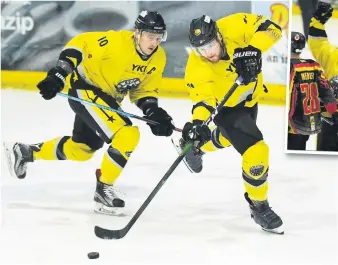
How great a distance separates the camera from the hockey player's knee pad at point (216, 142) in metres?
2.76

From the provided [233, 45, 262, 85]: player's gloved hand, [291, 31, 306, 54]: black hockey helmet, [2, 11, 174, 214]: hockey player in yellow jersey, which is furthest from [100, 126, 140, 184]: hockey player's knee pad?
[291, 31, 306, 54]: black hockey helmet

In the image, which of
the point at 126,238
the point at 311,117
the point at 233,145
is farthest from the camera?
the point at 311,117

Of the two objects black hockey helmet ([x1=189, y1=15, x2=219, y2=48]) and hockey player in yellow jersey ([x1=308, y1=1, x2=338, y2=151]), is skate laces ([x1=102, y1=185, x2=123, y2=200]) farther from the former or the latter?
hockey player in yellow jersey ([x1=308, y1=1, x2=338, y2=151])

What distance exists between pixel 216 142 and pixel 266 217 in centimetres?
46

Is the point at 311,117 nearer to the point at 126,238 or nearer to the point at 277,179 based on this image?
the point at 277,179

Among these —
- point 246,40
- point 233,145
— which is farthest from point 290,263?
point 246,40

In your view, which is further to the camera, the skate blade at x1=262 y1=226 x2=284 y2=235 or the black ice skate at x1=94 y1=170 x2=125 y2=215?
the black ice skate at x1=94 y1=170 x2=125 y2=215

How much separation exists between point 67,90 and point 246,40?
912 millimetres

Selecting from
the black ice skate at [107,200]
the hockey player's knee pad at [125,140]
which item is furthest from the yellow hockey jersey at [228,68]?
the black ice skate at [107,200]

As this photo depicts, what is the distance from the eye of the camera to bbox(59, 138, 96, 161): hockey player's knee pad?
2.93 meters

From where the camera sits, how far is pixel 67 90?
2.84 m

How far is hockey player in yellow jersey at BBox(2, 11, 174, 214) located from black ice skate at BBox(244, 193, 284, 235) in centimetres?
57

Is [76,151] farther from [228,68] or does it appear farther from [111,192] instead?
[228,68]

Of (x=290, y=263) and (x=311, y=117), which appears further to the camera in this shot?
(x=311, y=117)
